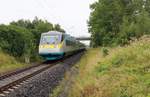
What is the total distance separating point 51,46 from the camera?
1527 inches

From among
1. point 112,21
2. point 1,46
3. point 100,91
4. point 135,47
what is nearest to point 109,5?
point 112,21

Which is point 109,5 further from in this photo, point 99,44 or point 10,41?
point 10,41

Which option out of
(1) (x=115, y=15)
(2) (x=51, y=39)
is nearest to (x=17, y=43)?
(2) (x=51, y=39)

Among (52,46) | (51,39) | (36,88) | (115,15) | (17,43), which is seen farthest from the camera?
(115,15)

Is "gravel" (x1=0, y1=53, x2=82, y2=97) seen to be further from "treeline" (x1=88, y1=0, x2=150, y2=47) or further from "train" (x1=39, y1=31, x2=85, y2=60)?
"treeline" (x1=88, y1=0, x2=150, y2=47)

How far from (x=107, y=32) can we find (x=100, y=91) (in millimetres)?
51914

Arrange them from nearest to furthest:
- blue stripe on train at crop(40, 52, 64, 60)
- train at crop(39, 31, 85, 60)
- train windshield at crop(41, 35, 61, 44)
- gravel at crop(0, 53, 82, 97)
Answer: gravel at crop(0, 53, 82, 97)
train at crop(39, 31, 85, 60)
blue stripe on train at crop(40, 52, 64, 60)
train windshield at crop(41, 35, 61, 44)

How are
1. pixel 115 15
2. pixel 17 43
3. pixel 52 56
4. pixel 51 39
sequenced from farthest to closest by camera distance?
pixel 115 15 → pixel 17 43 → pixel 51 39 → pixel 52 56

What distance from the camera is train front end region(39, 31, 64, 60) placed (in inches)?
1517

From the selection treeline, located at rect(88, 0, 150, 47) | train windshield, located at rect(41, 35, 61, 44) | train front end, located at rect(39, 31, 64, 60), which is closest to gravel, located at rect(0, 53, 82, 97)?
train front end, located at rect(39, 31, 64, 60)

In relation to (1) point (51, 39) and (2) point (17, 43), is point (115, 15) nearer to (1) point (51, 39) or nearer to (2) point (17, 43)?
(2) point (17, 43)

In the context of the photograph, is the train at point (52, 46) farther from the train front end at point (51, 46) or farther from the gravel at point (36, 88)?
the gravel at point (36, 88)

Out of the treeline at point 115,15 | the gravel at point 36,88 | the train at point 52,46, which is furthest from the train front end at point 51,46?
the gravel at point 36,88

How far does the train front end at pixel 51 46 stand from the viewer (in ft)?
126
